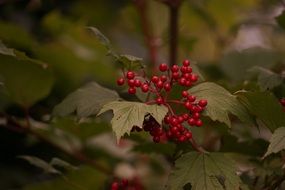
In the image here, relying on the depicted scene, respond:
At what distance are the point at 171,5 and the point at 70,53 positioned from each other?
612mm

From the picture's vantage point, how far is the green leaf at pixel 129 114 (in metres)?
0.82

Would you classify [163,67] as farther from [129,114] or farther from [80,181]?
[80,181]

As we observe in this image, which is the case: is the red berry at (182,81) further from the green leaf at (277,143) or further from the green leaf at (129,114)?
the green leaf at (277,143)

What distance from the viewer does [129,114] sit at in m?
0.84

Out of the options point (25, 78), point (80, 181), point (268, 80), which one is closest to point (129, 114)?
point (268, 80)

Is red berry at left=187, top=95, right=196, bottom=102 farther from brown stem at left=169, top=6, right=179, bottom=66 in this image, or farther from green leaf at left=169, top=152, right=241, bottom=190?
brown stem at left=169, top=6, right=179, bottom=66

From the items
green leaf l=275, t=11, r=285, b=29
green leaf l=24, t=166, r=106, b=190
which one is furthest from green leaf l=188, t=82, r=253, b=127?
green leaf l=24, t=166, r=106, b=190

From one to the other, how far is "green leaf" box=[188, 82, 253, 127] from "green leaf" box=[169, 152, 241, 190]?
73 millimetres

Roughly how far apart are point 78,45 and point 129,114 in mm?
1360

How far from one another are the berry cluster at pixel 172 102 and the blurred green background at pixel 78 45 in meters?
0.37

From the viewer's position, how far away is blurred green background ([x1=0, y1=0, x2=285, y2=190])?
1.60m

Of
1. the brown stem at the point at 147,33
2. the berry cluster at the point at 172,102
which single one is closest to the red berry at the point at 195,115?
the berry cluster at the point at 172,102

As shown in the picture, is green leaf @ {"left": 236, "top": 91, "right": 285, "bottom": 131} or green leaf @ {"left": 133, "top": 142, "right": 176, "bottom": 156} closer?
green leaf @ {"left": 236, "top": 91, "right": 285, "bottom": 131}

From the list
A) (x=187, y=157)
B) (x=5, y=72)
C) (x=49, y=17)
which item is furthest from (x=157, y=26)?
(x=187, y=157)
